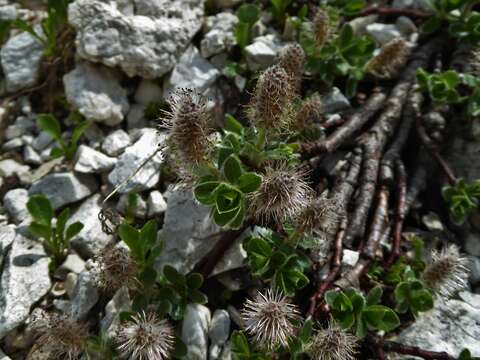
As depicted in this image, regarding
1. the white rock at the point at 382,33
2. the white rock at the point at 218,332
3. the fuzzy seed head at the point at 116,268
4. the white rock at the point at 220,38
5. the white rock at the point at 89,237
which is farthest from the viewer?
the white rock at the point at 382,33

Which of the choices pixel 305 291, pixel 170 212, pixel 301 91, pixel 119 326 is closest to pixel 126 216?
pixel 170 212

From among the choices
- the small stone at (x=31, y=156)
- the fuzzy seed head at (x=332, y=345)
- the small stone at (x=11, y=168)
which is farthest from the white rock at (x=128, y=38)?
the fuzzy seed head at (x=332, y=345)

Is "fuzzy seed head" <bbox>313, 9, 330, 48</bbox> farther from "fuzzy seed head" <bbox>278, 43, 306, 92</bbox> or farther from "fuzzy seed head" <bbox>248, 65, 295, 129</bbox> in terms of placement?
"fuzzy seed head" <bbox>248, 65, 295, 129</bbox>

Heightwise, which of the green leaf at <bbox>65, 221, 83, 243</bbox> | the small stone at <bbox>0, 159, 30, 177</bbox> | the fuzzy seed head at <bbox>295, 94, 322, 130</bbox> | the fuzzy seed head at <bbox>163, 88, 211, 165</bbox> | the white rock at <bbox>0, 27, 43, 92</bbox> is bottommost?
the small stone at <bbox>0, 159, 30, 177</bbox>

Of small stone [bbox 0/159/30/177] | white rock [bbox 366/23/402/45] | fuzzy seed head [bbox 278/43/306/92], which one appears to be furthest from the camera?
white rock [bbox 366/23/402/45]

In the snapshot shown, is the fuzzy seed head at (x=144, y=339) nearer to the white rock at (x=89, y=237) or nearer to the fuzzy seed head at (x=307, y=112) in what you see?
the white rock at (x=89, y=237)

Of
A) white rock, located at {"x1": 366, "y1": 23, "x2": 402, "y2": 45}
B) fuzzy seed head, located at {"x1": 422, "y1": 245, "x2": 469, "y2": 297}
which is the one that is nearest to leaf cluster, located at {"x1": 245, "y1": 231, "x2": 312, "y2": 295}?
fuzzy seed head, located at {"x1": 422, "y1": 245, "x2": 469, "y2": 297}

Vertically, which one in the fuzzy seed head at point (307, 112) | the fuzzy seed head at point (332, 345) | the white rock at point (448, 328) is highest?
the fuzzy seed head at point (307, 112)

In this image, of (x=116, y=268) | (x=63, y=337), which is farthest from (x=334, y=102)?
(x=63, y=337)
